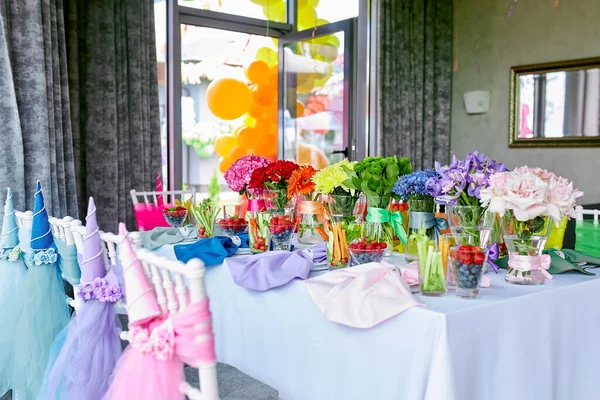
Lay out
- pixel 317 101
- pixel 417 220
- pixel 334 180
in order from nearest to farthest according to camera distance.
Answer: pixel 417 220 → pixel 334 180 → pixel 317 101

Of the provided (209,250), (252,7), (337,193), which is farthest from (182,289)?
(252,7)

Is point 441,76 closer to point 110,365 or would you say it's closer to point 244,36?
point 244,36

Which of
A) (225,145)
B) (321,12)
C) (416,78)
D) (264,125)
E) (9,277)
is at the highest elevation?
(321,12)

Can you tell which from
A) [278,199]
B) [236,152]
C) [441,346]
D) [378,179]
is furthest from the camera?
[236,152]

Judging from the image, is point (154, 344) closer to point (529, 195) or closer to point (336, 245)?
point (336, 245)

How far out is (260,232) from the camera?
2.19 metres

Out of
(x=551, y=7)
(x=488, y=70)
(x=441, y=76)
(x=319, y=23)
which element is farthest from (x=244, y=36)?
(x=551, y=7)

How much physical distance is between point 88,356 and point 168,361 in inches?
18.2

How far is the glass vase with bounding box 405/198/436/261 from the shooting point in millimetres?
2006

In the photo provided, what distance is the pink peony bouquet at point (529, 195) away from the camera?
1.70 m

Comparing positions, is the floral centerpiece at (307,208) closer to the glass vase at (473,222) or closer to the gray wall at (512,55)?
the glass vase at (473,222)

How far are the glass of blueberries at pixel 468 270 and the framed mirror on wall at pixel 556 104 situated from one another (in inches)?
159

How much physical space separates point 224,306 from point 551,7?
15.0 feet

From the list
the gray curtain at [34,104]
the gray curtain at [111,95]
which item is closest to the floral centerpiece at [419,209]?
the gray curtain at [34,104]
